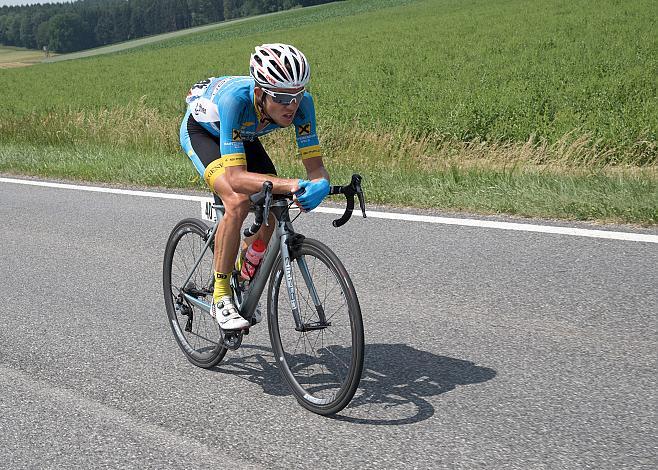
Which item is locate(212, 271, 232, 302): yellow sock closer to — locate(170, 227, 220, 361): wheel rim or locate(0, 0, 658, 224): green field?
locate(170, 227, 220, 361): wheel rim

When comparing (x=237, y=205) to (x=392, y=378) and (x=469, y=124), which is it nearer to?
(x=392, y=378)

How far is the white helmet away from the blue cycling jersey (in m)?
0.27

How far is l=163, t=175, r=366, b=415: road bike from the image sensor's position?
3.91 meters

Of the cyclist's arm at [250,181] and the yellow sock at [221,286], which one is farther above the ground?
the cyclist's arm at [250,181]

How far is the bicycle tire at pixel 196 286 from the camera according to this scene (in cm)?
496

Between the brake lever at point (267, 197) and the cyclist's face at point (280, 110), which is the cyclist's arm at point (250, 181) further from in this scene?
the cyclist's face at point (280, 110)

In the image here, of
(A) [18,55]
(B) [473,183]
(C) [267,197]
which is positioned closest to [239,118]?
(C) [267,197]

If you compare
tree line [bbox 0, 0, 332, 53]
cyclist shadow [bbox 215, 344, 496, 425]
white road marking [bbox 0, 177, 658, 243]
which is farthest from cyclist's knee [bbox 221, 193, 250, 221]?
tree line [bbox 0, 0, 332, 53]

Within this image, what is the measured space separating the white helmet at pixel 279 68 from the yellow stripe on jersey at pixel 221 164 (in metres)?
0.40

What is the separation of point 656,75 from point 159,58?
39661 mm

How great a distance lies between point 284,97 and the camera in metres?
4.10

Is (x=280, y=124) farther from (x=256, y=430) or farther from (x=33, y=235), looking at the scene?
(x=33, y=235)

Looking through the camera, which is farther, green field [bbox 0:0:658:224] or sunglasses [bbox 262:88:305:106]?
green field [bbox 0:0:658:224]

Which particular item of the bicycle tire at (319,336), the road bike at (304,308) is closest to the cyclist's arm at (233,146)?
the road bike at (304,308)
